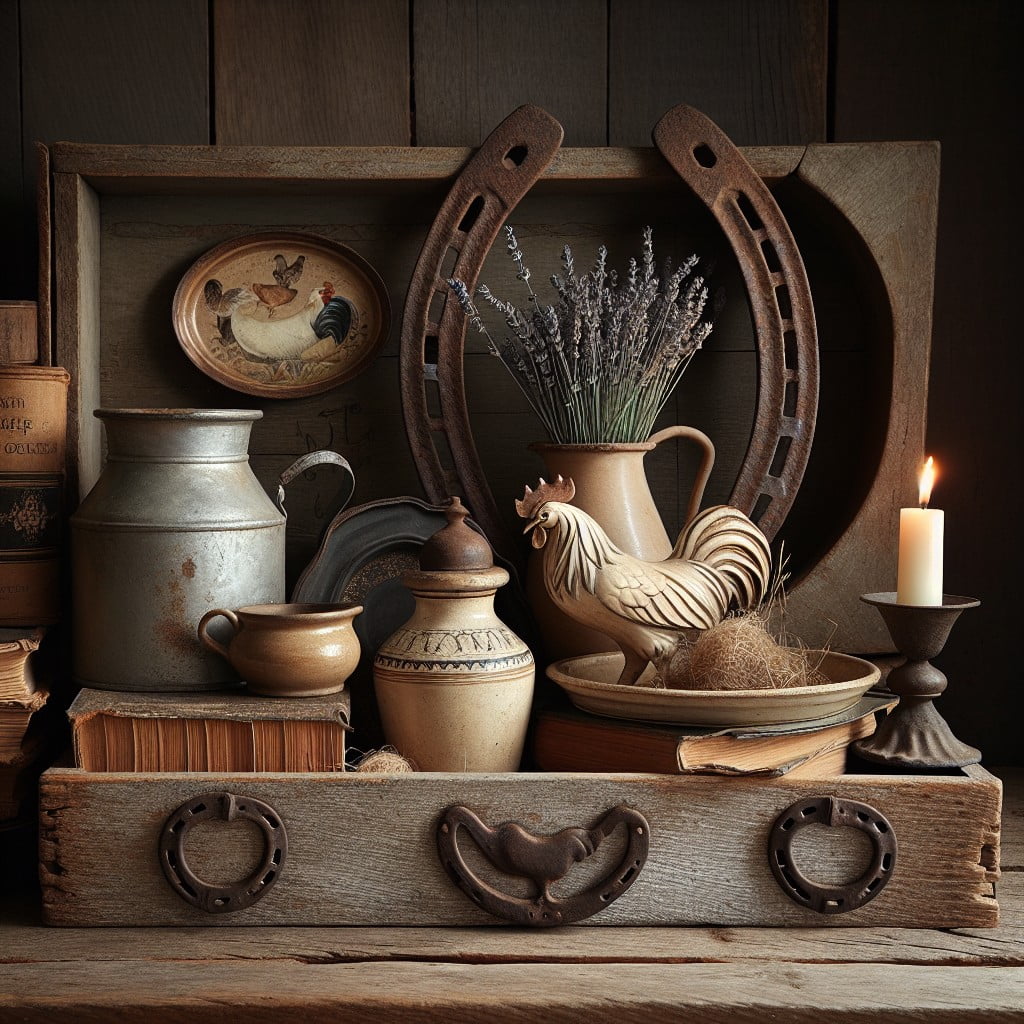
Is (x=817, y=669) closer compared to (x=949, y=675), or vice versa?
(x=817, y=669)

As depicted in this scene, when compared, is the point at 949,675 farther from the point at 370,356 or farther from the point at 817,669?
the point at 370,356

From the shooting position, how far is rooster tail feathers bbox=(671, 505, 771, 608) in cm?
101

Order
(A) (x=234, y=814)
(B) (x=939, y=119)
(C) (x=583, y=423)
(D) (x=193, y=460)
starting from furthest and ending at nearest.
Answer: (B) (x=939, y=119)
(C) (x=583, y=423)
(D) (x=193, y=460)
(A) (x=234, y=814)

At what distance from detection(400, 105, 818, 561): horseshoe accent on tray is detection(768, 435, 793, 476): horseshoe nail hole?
17 mm

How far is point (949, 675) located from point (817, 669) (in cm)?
34

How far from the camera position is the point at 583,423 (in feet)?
3.78

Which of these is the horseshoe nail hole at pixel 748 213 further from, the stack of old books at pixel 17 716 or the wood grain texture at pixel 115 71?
the stack of old books at pixel 17 716

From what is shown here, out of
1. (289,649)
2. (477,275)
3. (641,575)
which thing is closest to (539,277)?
(477,275)

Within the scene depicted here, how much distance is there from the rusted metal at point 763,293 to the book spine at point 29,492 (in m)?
0.67

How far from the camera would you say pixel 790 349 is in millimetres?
1230

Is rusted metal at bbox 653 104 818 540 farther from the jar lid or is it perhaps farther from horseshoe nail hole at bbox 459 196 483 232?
the jar lid

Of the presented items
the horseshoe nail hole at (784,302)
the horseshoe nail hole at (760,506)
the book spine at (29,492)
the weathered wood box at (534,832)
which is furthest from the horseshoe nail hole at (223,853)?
the horseshoe nail hole at (784,302)

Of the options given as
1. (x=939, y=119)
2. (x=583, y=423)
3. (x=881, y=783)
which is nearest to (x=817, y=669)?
(x=881, y=783)

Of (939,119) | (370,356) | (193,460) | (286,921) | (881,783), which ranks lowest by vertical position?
(286,921)
